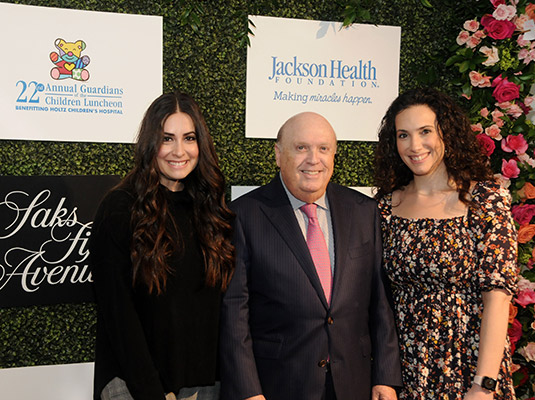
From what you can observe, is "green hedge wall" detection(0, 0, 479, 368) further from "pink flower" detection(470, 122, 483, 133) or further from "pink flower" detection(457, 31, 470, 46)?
"pink flower" detection(470, 122, 483, 133)

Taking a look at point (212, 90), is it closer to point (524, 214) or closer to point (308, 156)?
point (308, 156)

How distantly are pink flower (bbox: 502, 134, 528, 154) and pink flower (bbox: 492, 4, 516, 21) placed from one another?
0.73 m

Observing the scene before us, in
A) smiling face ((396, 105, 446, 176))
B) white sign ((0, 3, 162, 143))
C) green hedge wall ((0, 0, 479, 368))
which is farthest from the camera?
green hedge wall ((0, 0, 479, 368))

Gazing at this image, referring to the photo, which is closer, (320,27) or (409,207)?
(409,207)

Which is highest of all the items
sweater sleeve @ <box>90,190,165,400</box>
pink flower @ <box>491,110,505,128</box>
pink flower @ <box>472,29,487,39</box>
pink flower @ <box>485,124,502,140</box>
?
pink flower @ <box>472,29,487,39</box>

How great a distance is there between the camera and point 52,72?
2902 millimetres

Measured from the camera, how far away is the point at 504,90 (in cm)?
324

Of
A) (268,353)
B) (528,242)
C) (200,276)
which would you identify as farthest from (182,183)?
(528,242)

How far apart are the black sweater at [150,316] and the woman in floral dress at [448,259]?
2.86 ft

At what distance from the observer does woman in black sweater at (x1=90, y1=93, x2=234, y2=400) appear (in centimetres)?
190

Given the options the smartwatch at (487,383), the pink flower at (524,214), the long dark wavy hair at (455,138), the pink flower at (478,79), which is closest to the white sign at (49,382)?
the smartwatch at (487,383)

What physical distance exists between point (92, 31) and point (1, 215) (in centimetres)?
114

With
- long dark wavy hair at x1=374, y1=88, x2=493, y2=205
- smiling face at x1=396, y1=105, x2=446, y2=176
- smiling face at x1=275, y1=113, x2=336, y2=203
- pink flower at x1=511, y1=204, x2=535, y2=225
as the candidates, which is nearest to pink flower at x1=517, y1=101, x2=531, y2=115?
pink flower at x1=511, y1=204, x2=535, y2=225

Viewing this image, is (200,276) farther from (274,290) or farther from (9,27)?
(9,27)
